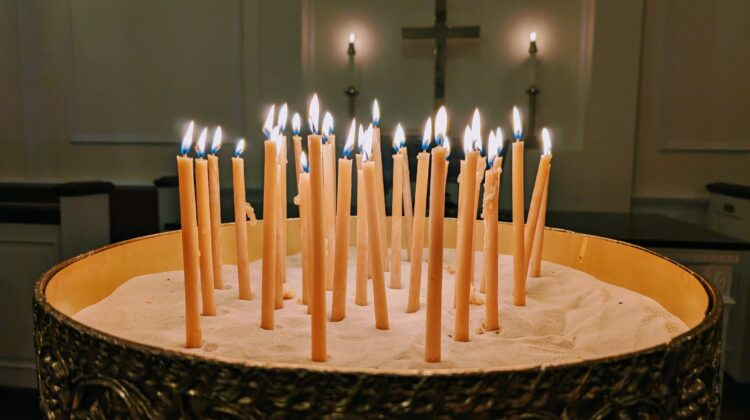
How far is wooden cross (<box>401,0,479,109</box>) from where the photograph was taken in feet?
9.38

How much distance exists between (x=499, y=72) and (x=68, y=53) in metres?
2.37

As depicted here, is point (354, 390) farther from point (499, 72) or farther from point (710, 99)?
point (710, 99)

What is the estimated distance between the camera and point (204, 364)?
31 cm

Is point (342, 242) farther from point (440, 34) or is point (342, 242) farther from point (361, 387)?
point (440, 34)

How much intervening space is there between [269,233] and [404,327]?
0.15 m

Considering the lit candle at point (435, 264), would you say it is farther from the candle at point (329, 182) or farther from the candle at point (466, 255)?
the candle at point (329, 182)

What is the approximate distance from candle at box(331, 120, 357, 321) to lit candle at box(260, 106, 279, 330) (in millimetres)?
59

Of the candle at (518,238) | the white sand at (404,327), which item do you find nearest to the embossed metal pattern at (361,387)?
the white sand at (404,327)

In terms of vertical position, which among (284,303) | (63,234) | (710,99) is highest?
(710,99)

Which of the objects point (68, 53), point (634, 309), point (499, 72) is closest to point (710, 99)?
point (499, 72)

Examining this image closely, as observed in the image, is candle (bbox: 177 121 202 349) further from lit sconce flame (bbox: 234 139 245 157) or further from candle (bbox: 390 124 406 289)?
candle (bbox: 390 124 406 289)

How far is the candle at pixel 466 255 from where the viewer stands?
1.67 feet

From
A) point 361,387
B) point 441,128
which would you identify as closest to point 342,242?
point 441,128

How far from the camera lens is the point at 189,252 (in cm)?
51
